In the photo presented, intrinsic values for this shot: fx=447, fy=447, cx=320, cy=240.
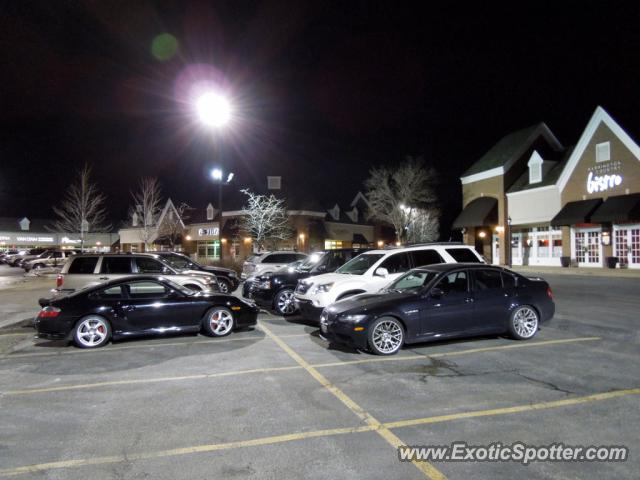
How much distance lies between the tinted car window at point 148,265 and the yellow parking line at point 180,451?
9.32 m

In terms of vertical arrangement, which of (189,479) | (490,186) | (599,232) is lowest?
(189,479)

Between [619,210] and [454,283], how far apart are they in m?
24.3

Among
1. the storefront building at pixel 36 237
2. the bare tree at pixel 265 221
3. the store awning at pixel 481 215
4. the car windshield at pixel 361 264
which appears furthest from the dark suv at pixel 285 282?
the storefront building at pixel 36 237

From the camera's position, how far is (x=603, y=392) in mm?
5457

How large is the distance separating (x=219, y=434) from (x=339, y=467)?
1358 mm

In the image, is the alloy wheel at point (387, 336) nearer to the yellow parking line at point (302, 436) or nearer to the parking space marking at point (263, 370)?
the parking space marking at point (263, 370)

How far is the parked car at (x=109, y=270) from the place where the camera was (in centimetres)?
1188

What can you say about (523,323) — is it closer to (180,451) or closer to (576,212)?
(180,451)

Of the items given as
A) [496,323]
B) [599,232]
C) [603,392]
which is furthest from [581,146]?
[603,392]

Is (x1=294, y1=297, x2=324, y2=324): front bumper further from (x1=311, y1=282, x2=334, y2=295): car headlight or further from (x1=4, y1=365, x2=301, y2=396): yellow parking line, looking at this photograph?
(x1=4, y1=365, x2=301, y2=396): yellow parking line

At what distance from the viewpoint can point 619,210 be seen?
87.9 ft

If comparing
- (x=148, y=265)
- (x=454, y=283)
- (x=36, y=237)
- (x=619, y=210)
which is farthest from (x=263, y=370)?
(x=36, y=237)

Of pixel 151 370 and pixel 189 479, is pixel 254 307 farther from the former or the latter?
pixel 189 479

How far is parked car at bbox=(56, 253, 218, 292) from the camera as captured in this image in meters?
11.9
